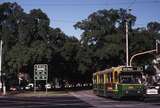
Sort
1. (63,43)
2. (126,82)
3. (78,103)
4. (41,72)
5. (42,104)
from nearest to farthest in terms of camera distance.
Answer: (42,104), (78,103), (126,82), (41,72), (63,43)

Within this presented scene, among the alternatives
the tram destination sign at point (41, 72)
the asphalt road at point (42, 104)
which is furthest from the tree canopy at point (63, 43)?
the asphalt road at point (42, 104)

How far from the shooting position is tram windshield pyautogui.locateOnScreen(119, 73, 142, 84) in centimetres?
4112

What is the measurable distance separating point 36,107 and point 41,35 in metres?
61.2

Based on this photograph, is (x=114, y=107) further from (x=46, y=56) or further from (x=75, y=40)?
(x=75, y=40)

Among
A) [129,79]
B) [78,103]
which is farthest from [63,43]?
[78,103]

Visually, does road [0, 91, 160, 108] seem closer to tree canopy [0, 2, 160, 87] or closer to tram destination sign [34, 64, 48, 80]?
tram destination sign [34, 64, 48, 80]

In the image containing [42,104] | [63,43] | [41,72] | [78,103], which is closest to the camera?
[42,104]

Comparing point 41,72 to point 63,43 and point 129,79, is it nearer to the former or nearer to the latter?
point 129,79

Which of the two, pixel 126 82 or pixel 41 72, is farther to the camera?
pixel 41 72

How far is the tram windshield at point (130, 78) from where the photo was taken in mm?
41125

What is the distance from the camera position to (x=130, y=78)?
136ft

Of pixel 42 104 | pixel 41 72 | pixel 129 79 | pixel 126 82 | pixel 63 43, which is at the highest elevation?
pixel 63 43

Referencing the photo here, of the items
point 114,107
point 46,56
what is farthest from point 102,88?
point 46,56

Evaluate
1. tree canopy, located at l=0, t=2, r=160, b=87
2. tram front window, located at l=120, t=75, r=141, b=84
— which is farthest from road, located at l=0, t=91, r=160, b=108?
tree canopy, located at l=0, t=2, r=160, b=87
